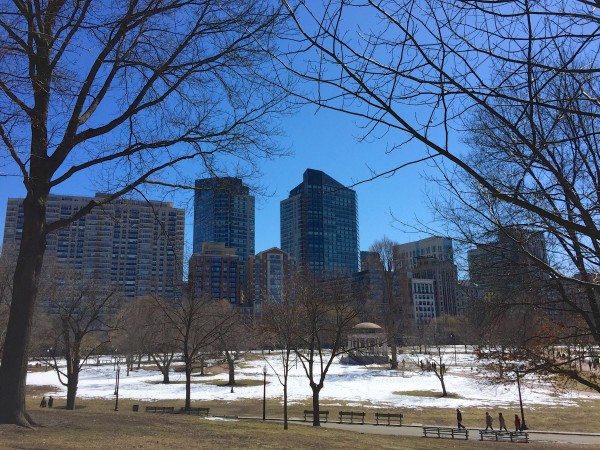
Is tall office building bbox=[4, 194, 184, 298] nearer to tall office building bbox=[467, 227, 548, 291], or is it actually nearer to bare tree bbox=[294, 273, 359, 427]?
tall office building bbox=[467, 227, 548, 291]

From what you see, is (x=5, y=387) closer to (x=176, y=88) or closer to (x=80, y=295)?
(x=176, y=88)

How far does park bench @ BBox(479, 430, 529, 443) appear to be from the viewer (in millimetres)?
23044

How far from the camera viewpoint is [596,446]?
20656 millimetres

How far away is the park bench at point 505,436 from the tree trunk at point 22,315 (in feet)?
67.1

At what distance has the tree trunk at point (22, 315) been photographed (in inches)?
364

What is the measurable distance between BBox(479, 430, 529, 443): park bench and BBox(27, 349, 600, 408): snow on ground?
6454 millimetres

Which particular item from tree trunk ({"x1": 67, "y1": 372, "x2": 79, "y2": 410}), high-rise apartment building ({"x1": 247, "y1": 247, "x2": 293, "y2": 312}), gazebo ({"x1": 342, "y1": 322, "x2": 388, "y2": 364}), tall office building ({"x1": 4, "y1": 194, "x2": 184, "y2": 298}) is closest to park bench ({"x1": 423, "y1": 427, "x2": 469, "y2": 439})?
tall office building ({"x1": 4, "y1": 194, "x2": 184, "y2": 298})

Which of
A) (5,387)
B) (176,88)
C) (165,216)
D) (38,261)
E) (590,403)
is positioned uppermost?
(176,88)

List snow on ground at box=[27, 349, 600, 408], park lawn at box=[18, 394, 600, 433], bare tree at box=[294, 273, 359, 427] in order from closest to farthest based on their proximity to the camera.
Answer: bare tree at box=[294, 273, 359, 427]
park lawn at box=[18, 394, 600, 433]
snow on ground at box=[27, 349, 600, 408]

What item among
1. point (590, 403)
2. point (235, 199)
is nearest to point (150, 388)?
point (590, 403)

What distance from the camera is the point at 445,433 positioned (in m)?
23.8

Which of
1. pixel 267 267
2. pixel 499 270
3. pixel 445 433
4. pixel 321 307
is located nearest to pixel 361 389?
pixel 321 307

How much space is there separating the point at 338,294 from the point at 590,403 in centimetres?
2296

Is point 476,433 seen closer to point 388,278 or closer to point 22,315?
point 22,315
